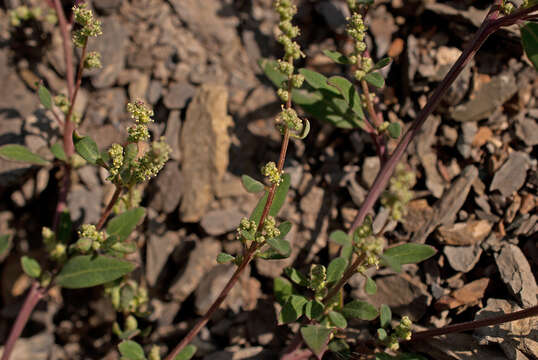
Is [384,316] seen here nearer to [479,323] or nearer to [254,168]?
[479,323]

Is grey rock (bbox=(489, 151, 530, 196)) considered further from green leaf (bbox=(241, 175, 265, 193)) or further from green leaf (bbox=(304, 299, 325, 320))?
green leaf (bbox=(241, 175, 265, 193))

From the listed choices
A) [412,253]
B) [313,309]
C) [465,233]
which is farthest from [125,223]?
[465,233]

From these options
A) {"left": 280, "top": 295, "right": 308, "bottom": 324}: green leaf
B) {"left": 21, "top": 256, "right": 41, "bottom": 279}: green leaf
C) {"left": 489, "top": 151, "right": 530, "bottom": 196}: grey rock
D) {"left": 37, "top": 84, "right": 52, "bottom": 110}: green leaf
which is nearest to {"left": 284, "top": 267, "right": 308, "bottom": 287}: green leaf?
{"left": 280, "top": 295, "right": 308, "bottom": 324}: green leaf

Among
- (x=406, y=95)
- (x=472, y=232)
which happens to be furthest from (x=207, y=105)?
(x=472, y=232)

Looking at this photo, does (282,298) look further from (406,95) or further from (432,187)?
(406,95)

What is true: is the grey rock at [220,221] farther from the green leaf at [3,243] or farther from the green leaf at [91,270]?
the green leaf at [3,243]

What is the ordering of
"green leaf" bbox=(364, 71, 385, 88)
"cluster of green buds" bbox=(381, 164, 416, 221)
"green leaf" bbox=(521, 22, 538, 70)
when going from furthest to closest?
"green leaf" bbox=(364, 71, 385, 88), "green leaf" bbox=(521, 22, 538, 70), "cluster of green buds" bbox=(381, 164, 416, 221)
